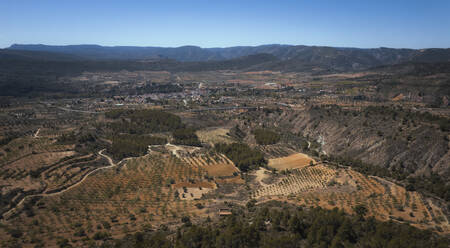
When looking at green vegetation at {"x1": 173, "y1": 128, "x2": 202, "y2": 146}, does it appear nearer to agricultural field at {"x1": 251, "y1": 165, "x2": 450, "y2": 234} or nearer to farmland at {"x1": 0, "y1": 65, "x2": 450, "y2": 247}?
farmland at {"x1": 0, "y1": 65, "x2": 450, "y2": 247}

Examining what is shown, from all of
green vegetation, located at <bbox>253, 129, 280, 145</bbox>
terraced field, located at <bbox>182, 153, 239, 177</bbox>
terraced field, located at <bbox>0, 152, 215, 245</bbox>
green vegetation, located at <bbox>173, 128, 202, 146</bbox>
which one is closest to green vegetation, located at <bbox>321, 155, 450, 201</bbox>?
green vegetation, located at <bbox>253, 129, 280, 145</bbox>

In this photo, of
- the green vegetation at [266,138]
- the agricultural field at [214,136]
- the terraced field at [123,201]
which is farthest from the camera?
the agricultural field at [214,136]

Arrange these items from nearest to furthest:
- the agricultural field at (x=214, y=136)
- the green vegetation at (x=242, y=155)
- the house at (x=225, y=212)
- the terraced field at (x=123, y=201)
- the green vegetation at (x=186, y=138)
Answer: the terraced field at (x=123, y=201), the house at (x=225, y=212), the green vegetation at (x=242, y=155), the green vegetation at (x=186, y=138), the agricultural field at (x=214, y=136)

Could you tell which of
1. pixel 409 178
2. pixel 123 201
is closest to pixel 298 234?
pixel 123 201

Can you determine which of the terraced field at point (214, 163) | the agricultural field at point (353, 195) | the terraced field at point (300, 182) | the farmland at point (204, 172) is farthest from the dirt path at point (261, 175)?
the terraced field at point (214, 163)

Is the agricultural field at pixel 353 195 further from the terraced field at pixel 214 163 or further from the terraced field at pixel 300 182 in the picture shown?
the terraced field at pixel 214 163

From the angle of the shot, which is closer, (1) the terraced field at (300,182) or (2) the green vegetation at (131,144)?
(1) the terraced field at (300,182)
